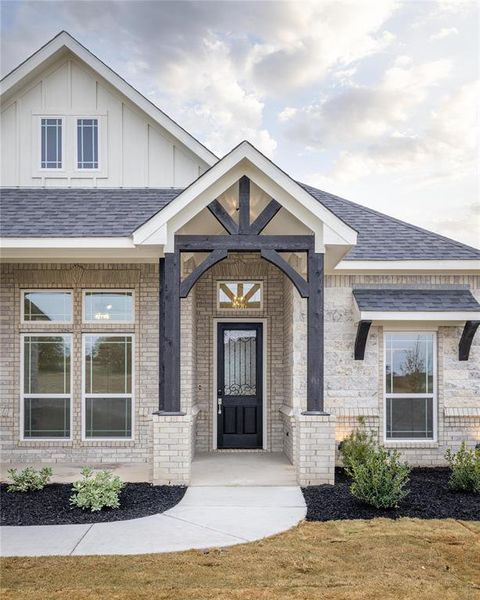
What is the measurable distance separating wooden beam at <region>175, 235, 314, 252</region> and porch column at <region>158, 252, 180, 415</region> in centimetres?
26

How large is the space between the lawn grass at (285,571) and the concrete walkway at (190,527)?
10.5 inches

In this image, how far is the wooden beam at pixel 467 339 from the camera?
9.90 m

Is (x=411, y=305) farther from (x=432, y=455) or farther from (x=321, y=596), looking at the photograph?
(x=321, y=596)

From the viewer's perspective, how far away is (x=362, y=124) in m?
15.2

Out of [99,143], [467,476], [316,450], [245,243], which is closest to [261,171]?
[245,243]

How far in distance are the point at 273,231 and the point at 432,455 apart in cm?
471

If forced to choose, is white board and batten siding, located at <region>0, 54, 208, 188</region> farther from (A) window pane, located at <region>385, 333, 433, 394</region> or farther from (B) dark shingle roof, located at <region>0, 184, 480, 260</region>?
(A) window pane, located at <region>385, 333, 433, 394</region>

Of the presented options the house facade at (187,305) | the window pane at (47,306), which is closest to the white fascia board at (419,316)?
the house facade at (187,305)

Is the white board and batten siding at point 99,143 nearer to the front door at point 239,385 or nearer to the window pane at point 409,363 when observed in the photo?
the front door at point 239,385

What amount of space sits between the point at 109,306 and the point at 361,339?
4.38 metres

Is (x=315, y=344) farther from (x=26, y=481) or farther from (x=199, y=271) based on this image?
(x=26, y=481)

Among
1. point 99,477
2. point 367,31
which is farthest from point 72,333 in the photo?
point 367,31

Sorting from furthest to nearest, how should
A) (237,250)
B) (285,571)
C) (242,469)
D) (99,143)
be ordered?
(99,143) → (242,469) → (237,250) → (285,571)

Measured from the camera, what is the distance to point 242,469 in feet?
30.7
